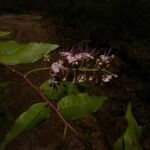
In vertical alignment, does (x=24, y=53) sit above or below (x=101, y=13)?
above

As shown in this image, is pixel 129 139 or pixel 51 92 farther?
pixel 51 92

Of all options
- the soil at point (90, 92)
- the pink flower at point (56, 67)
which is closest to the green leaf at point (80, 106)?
the pink flower at point (56, 67)

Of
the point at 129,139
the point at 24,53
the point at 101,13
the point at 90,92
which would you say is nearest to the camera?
the point at 129,139

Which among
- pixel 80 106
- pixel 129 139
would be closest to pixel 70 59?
pixel 80 106

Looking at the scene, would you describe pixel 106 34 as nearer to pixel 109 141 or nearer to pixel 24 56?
pixel 109 141

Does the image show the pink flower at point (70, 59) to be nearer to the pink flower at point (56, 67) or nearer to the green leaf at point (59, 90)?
the pink flower at point (56, 67)

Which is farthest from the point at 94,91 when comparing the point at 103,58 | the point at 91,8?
the point at 91,8

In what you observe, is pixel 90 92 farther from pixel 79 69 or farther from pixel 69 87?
pixel 69 87
